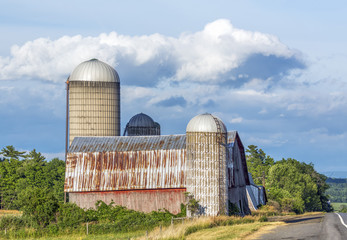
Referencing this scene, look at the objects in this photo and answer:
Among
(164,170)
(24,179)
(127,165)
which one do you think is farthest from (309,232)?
(24,179)

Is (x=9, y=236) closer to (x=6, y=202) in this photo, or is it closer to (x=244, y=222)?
(x=244, y=222)

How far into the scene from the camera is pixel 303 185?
90125 millimetres

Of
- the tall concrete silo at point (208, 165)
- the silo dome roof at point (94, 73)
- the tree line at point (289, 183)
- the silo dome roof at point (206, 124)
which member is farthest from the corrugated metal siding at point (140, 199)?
the tree line at point (289, 183)

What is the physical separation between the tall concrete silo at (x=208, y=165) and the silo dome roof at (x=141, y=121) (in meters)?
24.3

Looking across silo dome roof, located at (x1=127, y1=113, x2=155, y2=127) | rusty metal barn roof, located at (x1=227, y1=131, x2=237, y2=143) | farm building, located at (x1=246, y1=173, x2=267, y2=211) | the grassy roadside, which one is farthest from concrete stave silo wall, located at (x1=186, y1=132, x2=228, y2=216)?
silo dome roof, located at (x1=127, y1=113, x2=155, y2=127)

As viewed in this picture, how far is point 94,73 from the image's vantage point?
203 ft

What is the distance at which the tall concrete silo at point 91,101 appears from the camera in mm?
61531

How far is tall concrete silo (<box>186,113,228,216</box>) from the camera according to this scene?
45469mm

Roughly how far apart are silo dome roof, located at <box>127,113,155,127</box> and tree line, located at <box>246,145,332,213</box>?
62.7 feet

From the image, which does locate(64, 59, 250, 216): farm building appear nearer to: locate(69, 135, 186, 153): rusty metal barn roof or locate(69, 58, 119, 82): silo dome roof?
locate(69, 135, 186, 153): rusty metal barn roof

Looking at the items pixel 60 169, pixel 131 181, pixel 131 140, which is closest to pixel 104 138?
pixel 131 140

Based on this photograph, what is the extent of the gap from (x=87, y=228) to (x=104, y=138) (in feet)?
52.9

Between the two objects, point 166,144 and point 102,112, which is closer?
point 166,144

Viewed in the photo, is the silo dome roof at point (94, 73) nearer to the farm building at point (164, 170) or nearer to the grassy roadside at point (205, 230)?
the farm building at point (164, 170)
